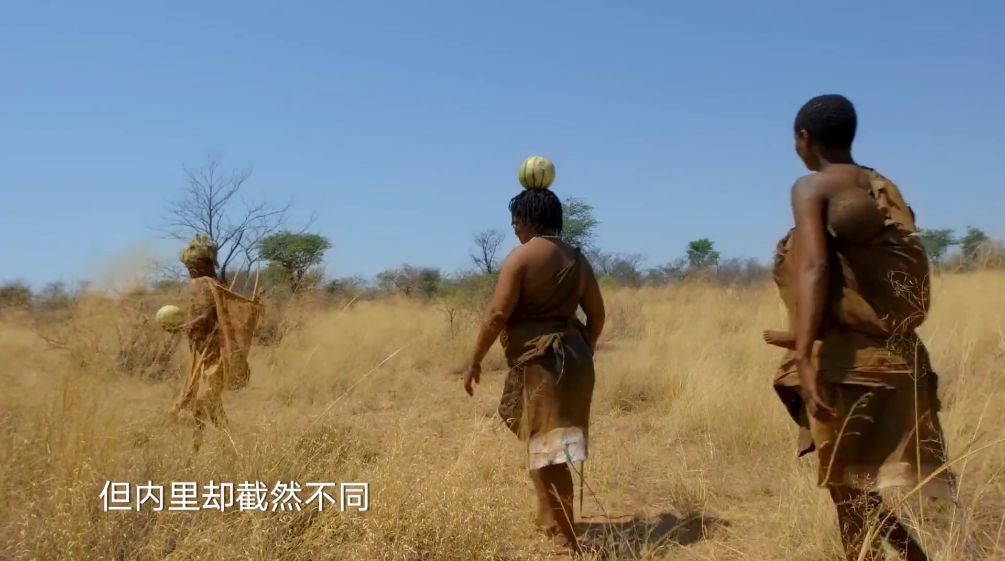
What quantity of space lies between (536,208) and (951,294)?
7.97m

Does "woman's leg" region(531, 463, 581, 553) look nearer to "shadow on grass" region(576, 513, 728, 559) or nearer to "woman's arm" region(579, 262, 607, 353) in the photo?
"shadow on grass" region(576, 513, 728, 559)

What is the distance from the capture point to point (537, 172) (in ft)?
11.3

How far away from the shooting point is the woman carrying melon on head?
3.22 m

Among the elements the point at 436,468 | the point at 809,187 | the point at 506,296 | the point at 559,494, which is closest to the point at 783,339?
the point at 809,187

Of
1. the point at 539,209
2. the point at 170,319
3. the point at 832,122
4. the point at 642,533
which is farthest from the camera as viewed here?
the point at 170,319

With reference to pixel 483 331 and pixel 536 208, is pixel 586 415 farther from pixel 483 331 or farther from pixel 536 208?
pixel 536 208

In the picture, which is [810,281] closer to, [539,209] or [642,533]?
[539,209]

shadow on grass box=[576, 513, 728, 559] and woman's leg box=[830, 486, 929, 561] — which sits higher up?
woman's leg box=[830, 486, 929, 561]

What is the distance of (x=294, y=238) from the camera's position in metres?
19.2

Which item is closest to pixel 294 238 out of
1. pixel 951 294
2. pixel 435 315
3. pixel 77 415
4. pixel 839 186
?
pixel 435 315

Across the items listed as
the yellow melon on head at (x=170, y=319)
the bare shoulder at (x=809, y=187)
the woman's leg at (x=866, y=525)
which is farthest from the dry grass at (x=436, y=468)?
the bare shoulder at (x=809, y=187)

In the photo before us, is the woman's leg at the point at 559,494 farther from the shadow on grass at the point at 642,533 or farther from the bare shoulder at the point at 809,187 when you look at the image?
the bare shoulder at the point at 809,187

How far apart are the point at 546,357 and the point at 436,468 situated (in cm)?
77

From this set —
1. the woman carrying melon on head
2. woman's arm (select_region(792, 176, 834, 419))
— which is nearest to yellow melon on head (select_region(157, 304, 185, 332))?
the woman carrying melon on head
